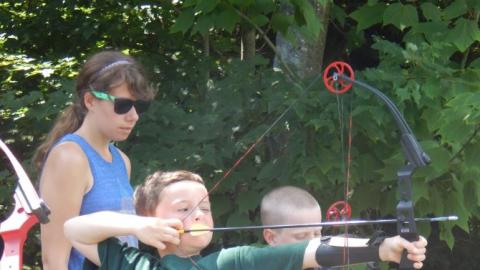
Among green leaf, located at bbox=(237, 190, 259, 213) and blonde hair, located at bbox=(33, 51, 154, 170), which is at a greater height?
blonde hair, located at bbox=(33, 51, 154, 170)

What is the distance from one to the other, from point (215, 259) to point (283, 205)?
1.64 ft

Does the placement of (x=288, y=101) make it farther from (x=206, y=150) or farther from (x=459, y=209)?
(x=459, y=209)

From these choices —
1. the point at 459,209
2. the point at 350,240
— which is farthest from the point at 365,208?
the point at 350,240

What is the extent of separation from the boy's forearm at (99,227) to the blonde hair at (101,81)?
542mm

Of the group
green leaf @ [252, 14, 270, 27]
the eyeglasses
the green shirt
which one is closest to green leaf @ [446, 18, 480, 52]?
green leaf @ [252, 14, 270, 27]

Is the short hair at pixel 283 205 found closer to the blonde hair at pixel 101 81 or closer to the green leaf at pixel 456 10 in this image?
the blonde hair at pixel 101 81

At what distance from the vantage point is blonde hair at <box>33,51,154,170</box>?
111 inches

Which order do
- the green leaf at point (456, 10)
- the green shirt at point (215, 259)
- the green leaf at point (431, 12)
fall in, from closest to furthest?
the green shirt at point (215, 259)
the green leaf at point (456, 10)
the green leaf at point (431, 12)

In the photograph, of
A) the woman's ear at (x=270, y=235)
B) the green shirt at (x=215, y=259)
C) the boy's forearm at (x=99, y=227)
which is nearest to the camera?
the green shirt at (x=215, y=259)

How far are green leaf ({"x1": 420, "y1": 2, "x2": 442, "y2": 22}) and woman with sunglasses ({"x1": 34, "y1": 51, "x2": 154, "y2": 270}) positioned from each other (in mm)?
2036

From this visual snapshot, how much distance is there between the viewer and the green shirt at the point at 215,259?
211 centimetres

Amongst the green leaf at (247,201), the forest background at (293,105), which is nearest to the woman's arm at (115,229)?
the forest background at (293,105)

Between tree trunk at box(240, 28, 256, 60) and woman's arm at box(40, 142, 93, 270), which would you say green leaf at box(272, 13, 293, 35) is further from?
woman's arm at box(40, 142, 93, 270)

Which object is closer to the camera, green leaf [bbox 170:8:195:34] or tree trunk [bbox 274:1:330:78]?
green leaf [bbox 170:8:195:34]
